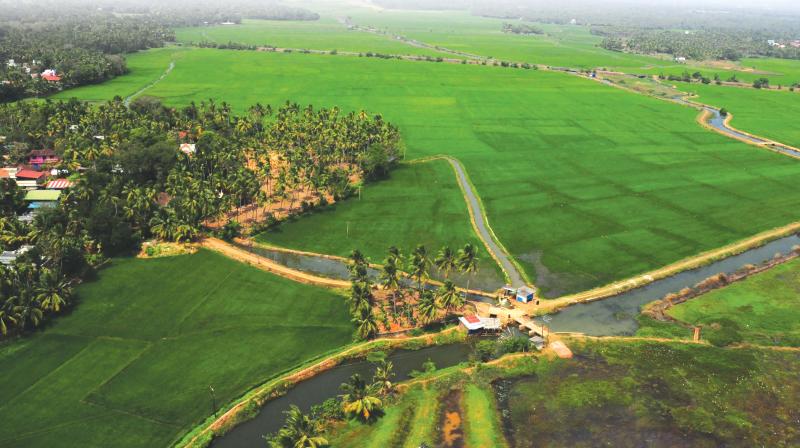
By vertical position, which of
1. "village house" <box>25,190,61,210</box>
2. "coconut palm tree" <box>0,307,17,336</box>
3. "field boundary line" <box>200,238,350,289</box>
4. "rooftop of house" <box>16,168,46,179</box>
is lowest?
"coconut palm tree" <box>0,307,17,336</box>

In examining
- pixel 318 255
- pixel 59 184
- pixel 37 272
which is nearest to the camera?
pixel 37 272

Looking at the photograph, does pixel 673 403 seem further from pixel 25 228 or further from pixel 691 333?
pixel 25 228

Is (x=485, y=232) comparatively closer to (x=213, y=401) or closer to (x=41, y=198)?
(x=213, y=401)

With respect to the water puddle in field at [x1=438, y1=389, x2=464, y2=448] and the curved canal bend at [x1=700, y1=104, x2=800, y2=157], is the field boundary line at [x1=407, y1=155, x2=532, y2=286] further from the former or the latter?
the curved canal bend at [x1=700, y1=104, x2=800, y2=157]

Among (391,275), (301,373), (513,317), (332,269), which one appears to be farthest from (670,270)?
(301,373)

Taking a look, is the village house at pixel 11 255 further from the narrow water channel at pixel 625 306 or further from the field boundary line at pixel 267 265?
the narrow water channel at pixel 625 306

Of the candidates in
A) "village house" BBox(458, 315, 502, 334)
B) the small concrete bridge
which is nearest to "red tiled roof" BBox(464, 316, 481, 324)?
"village house" BBox(458, 315, 502, 334)
